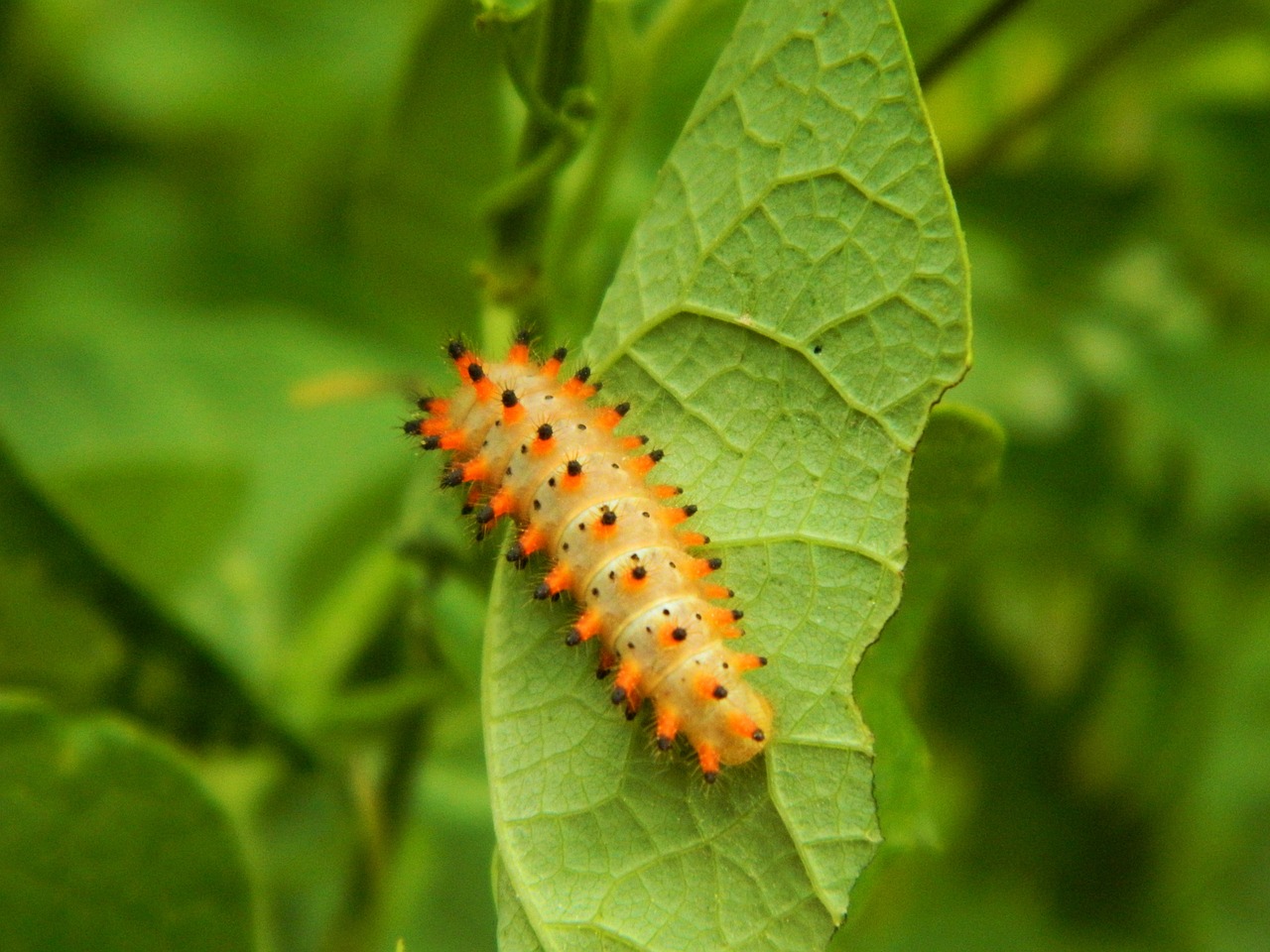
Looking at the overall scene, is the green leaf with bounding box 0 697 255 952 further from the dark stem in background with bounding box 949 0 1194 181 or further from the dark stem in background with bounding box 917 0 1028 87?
the dark stem in background with bounding box 949 0 1194 181

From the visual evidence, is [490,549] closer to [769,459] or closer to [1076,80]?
[769,459]

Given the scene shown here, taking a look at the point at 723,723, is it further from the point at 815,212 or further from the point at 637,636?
the point at 815,212

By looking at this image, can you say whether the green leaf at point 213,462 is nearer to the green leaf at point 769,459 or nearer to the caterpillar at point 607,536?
the caterpillar at point 607,536

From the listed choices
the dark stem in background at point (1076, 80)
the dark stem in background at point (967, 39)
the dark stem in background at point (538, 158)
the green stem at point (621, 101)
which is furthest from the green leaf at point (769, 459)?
the dark stem in background at point (1076, 80)

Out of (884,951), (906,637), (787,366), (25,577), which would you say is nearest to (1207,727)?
(884,951)

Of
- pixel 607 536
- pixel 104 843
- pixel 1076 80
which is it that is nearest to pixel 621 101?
pixel 607 536

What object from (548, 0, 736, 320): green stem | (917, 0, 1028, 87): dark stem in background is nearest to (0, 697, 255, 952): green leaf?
(548, 0, 736, 320): green stem
